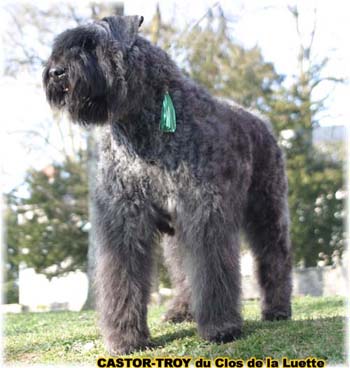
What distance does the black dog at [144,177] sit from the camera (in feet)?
13.6

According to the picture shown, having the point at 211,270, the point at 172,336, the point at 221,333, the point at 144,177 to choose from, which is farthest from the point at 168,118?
the point at 172,336

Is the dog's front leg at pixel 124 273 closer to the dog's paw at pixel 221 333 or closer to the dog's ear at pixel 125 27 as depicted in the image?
the dog's paw at pixel 221 333

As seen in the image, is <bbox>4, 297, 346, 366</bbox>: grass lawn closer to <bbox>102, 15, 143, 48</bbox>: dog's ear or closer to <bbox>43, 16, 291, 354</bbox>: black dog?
<bbox>43, 16, 291, 354</bbox>: black dog

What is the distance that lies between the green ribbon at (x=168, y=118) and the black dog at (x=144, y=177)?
3cm

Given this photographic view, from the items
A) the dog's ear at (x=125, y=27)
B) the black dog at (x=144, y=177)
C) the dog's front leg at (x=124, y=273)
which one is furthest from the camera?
the dog's front leg at (x=124, y=273)

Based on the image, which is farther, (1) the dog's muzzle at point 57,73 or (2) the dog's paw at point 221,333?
(2) the dog's paw at point 221,333

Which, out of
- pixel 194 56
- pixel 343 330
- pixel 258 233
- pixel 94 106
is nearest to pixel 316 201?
pixel 194 56

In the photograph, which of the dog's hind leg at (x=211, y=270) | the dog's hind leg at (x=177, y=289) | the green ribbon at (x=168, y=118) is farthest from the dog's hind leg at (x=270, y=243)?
the green ribbon at (x=168, y=118)

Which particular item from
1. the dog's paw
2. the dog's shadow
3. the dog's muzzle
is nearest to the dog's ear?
the dog's muzzle

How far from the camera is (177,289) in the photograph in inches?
221

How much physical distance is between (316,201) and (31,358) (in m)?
11.4

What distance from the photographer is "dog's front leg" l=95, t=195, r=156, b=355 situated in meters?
4.35

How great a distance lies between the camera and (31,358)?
15.5 feet

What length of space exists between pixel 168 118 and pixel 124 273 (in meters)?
1.29
